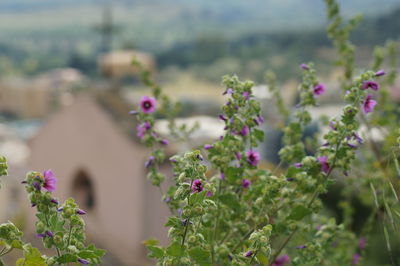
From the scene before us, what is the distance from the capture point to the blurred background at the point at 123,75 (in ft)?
33.8

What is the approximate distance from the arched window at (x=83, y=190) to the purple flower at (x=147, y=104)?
31.2 feet

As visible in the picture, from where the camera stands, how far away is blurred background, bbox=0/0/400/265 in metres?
10.3

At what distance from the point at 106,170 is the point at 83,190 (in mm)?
1410

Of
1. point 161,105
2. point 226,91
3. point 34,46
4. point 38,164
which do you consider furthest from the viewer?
point 34,46

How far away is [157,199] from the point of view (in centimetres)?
1002

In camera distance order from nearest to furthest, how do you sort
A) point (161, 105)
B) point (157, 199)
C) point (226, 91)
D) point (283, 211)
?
1. point (226, 91)
2. point (283, 211)
3. point (161, 105)
4. point (157, 199)

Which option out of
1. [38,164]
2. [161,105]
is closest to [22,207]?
[38,164]

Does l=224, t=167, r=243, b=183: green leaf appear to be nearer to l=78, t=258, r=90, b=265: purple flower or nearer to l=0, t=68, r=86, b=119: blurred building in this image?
l=78, t=258, r=90, b=265: purple flower

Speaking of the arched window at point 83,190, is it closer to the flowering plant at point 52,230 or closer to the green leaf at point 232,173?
the green leaf at point 232,173

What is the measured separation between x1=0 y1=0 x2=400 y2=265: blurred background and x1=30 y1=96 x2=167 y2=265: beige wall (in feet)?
0.07

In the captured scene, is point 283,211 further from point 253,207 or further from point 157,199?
point 157,199

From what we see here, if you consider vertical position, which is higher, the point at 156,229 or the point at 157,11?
the point at 157,11

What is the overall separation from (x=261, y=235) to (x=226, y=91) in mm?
570

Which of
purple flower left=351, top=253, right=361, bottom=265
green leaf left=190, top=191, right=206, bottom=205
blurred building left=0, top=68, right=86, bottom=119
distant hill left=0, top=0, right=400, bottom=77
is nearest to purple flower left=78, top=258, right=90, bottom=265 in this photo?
green leaf left=190, top=191, right=206, bottom=205
